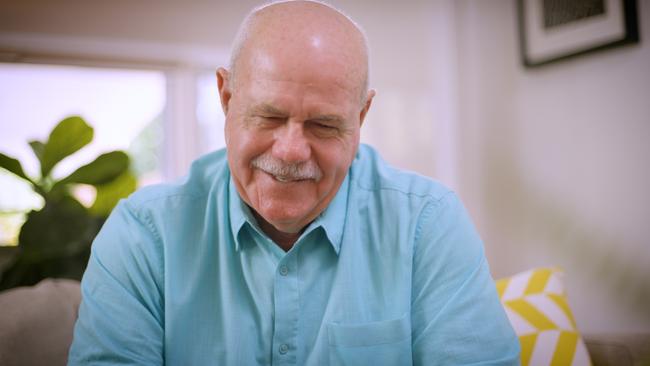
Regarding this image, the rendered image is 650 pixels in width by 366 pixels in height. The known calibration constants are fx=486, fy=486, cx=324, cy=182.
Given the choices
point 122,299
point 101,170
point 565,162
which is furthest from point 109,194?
point 565,162

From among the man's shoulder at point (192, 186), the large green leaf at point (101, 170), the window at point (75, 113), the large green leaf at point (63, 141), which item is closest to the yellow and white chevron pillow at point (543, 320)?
the man's shoulder at point (192, 186)

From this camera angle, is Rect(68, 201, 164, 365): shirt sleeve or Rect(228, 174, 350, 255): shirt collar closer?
Rect(68, 201, 164, 365): shirt sleeve

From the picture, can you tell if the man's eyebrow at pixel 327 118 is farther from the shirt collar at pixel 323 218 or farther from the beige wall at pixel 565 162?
the beige wall at pixel 565 162

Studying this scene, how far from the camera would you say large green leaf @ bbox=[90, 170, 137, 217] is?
206cm

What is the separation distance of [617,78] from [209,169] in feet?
5.42

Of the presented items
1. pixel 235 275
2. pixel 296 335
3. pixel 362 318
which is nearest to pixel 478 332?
pixel 362 318

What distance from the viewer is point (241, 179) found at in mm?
981

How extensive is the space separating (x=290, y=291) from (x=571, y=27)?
5.65 feet

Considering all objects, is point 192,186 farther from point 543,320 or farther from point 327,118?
point 543,320

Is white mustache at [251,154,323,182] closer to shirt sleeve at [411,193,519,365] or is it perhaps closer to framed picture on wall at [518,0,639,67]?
shirt sleeve at [411,193,519,365]

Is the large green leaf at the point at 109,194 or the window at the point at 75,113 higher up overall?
the window at the point at 75,113

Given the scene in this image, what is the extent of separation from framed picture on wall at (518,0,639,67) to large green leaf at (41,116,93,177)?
6.45 feet

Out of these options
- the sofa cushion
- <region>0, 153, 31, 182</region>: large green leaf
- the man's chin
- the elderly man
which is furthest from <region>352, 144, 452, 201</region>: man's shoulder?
<region>0, 153, 31, 182</region>: large green leaf

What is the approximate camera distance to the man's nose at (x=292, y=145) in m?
0.90
